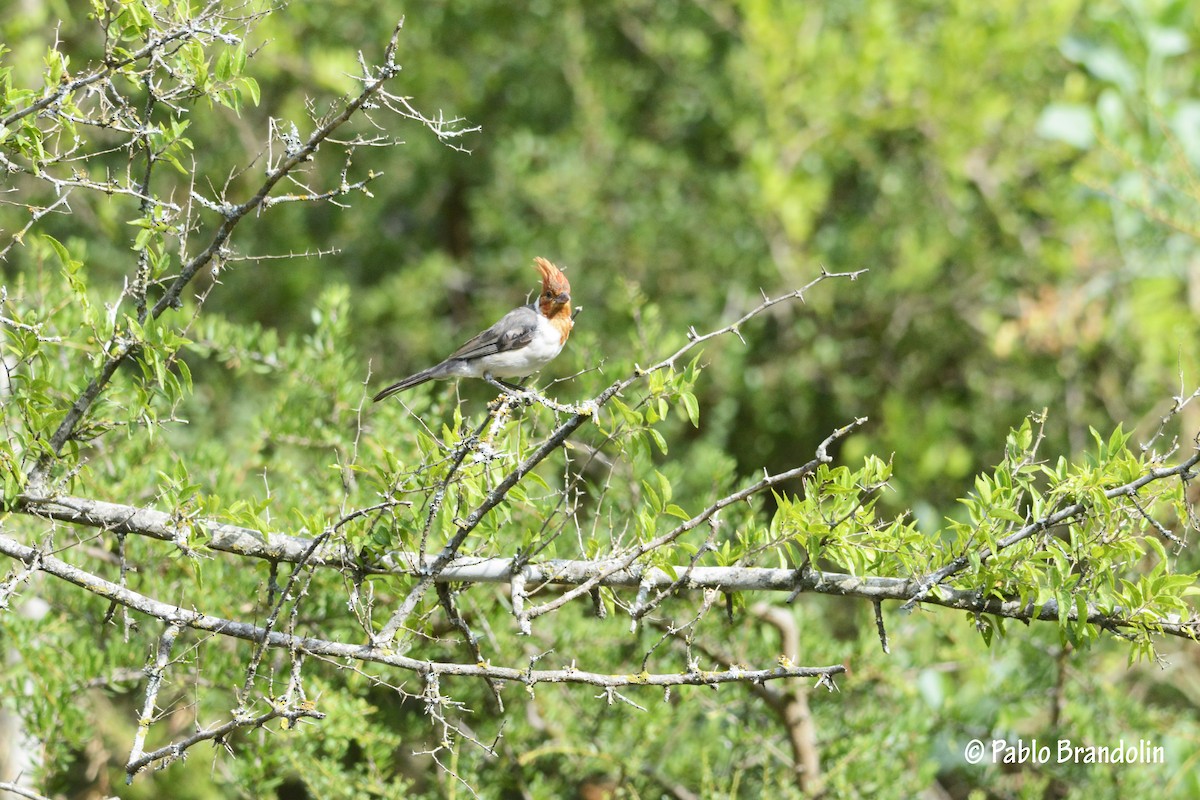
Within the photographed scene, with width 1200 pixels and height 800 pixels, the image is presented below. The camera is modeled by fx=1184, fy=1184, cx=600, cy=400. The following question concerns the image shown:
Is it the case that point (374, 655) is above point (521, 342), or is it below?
below

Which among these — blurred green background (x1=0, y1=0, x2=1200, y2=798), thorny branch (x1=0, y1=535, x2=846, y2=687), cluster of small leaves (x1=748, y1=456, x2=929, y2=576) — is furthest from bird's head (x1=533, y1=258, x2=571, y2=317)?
thorny branch (x1=0, y1=535, x2=846, y2=687)

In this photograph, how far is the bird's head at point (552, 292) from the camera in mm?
4547

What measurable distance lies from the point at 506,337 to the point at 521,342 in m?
0.11

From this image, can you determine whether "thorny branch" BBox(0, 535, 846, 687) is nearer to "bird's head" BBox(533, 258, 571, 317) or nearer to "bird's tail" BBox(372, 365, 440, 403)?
"bird's tail" BBox(372, 365, 440, 403)

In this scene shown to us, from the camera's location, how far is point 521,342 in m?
4.62

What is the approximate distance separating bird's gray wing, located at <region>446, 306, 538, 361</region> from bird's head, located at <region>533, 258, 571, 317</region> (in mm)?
59

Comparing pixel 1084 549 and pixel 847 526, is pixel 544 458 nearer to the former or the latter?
pixel 847 526

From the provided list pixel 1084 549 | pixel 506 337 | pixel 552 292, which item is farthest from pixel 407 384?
pixel 1084 549

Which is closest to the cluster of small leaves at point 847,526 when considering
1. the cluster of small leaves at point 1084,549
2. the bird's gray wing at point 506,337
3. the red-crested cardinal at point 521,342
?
the cluster of small leaves at point 1084,549

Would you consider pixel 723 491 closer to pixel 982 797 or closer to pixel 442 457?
pixel 982 797

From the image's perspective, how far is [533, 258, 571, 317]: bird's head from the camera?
4547 mm

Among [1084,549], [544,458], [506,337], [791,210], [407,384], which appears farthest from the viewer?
[791,210]

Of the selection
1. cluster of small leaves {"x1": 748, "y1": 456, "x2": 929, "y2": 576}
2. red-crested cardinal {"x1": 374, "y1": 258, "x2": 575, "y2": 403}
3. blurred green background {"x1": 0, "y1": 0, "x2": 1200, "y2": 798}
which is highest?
blurred green background {"x1": 0, "y1": 0, "x2": 1200, "y2": 798}

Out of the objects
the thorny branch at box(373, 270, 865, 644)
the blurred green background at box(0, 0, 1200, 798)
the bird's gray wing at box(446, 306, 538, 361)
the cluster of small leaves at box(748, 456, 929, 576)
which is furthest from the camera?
the blurred green background at box(0, 0, 1200, 798)
